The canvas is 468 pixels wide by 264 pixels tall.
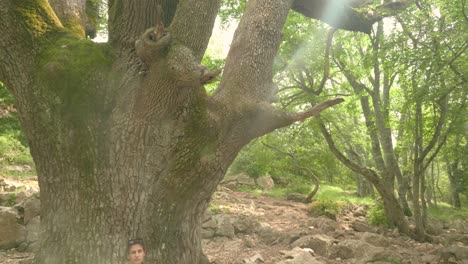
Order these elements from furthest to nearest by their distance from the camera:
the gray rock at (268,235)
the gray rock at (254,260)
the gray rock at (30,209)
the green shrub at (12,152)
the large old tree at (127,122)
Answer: the green shrub at (12,152)
the gray rock at (268,235)
the gray rock at (30,209)
the gray rock at (254,260)
the large old tree at (127,122)

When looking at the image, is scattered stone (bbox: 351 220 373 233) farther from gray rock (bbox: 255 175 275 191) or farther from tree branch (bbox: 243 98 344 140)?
gray rock (bbox: 255 175 275 191)

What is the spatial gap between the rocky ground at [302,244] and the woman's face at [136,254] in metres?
2.74

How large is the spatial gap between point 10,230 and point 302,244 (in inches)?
227

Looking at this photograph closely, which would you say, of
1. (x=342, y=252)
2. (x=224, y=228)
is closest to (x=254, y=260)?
(x=342, y=252)

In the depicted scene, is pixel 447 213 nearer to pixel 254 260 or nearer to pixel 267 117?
pixel 254 260

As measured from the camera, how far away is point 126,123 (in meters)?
3.78

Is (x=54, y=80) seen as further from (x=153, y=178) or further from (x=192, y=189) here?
(x=192, y=189)

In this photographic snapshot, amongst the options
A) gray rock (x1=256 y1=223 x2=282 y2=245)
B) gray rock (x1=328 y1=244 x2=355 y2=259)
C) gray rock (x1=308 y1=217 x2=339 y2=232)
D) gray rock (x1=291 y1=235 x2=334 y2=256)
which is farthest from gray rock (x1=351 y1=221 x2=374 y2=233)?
gray rock (x1=328 y1=244 x2=355 y2=259)

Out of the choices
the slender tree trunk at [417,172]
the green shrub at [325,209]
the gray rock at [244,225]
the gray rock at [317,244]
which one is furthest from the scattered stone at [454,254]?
the green shrub at [325,209]

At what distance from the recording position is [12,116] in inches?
429

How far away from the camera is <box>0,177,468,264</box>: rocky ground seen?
6.51 metres

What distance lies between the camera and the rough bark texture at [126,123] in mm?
3566

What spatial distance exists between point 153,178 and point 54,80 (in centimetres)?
144

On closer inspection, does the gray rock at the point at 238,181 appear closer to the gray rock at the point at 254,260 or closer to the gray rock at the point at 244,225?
the gray rock at the point at 244,225
